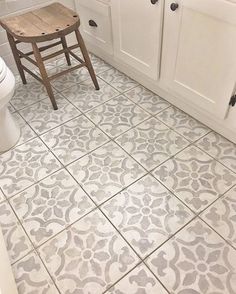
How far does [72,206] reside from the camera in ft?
4.21

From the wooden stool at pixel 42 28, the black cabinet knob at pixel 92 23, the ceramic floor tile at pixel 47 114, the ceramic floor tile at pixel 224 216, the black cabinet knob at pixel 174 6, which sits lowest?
the ceramic floor tile at pixel 47 114

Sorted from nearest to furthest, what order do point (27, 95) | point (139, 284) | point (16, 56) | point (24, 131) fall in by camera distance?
point (139, 284), point (24, 131), point (16, 56), point (27, 95)

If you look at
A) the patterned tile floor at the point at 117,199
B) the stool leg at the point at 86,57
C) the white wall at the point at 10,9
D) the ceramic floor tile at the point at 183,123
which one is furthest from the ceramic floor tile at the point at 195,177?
the white wall at the point at 10,9

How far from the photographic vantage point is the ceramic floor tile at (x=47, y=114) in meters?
1.67

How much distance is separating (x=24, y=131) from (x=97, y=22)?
842 millimetres

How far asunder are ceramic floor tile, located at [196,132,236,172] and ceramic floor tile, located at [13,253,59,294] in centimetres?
94

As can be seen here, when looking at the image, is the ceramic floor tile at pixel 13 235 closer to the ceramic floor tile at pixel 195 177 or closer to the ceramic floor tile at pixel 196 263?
the ceramic floor tile at pixel 196 263

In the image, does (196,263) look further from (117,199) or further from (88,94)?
(88,94)

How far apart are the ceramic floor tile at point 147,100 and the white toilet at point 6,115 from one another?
2.34 feet

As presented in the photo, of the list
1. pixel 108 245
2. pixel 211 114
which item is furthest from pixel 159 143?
pixel 108 245

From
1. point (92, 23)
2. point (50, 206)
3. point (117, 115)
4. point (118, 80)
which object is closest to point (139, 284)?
point (50, 206)

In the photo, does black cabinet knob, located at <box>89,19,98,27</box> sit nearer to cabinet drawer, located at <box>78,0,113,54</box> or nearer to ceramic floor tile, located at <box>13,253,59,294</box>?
cabinet drawer, located at <box>78,0,113,54</box>

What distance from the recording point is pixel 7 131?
1496 millimetres

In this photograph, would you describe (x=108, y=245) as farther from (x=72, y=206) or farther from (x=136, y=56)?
(x=136, y=56)
